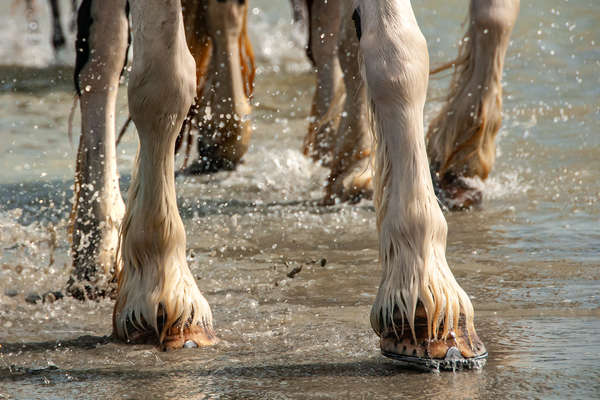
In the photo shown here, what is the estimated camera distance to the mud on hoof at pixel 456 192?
17.2ft

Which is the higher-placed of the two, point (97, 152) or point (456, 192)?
point (97, 152)

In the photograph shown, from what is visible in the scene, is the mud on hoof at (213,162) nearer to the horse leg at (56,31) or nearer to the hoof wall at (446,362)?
the hoof wall at (446,362)

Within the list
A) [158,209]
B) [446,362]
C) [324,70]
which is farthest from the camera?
[324,70]

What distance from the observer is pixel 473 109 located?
16.7 feet

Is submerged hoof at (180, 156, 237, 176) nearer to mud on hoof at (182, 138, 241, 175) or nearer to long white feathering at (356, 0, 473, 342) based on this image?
mud on hoof at (182, 138, 241, 175)

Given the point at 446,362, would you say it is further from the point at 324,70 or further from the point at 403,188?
the point at 324,70

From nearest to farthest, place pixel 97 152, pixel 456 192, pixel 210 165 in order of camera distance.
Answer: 1. pixel 97 152
2. pixel 456 192
3. pixel 210 165

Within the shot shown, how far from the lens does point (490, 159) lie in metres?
5.25

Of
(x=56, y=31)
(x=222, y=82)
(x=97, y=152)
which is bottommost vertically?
(x=97, y=152)

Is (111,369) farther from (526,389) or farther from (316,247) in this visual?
(316,247)

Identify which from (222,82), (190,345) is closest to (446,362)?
(190,345)

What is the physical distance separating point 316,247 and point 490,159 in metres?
1.08

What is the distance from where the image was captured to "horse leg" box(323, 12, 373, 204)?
5410 millimetres

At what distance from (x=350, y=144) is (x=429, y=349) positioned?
2.54 meters
